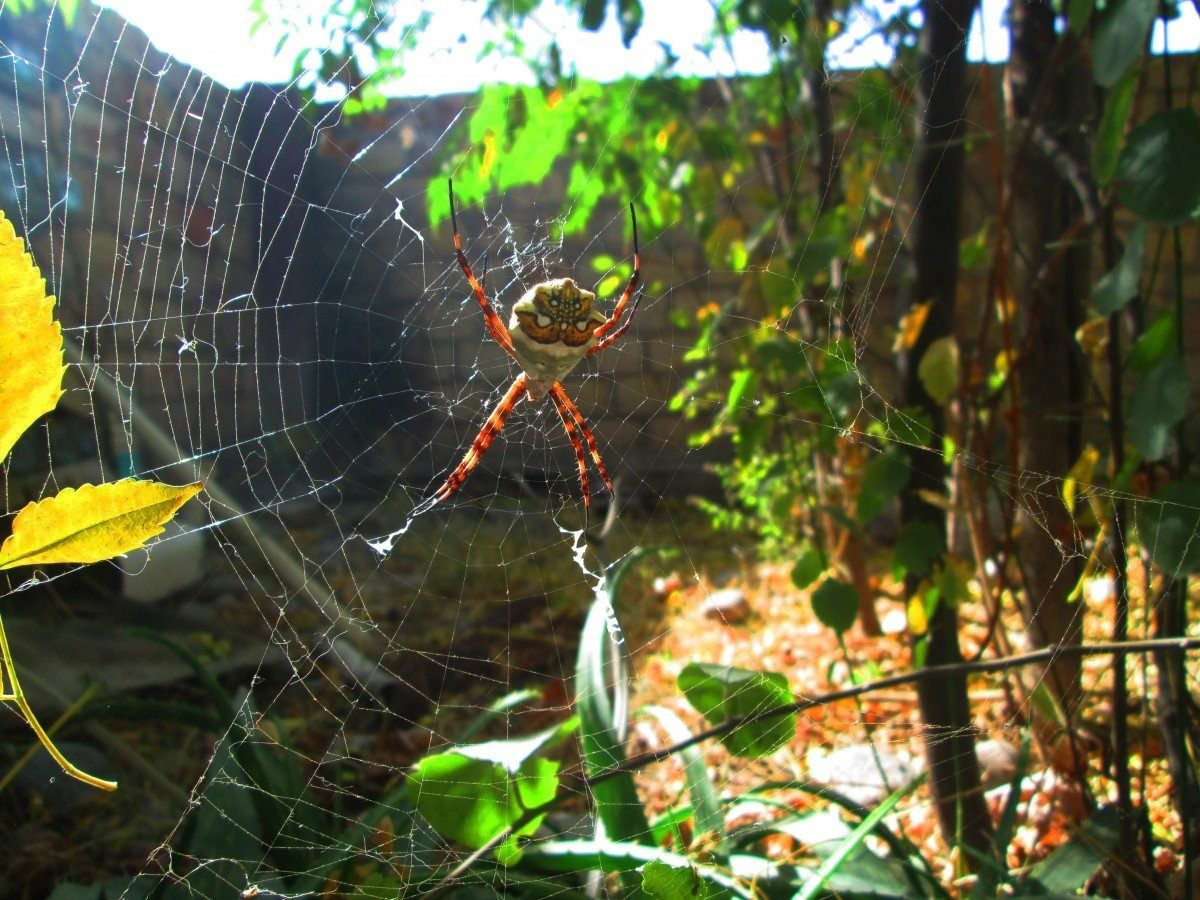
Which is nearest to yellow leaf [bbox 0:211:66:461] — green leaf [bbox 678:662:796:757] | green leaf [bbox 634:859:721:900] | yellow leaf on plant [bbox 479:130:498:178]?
green leaf [bbox 634:859:721:900]

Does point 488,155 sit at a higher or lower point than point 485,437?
higher

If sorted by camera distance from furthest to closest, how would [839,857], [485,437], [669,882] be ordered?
[485,437]
[839,857]
[669,882]

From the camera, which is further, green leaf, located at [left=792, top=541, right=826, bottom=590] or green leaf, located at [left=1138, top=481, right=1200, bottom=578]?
green leaf, located at [left=792, top=541, right=826, bottom=590]

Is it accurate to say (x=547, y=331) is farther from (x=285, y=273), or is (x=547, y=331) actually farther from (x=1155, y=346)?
(x=285, y=273)

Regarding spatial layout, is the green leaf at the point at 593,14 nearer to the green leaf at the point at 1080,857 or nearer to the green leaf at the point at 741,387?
the green leaf at the point at 741,387

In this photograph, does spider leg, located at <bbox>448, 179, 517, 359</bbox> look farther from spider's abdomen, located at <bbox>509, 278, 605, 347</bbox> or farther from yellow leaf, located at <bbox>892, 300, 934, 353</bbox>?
yellow leaf, located at <bbox>892, 300, 934, 353</bbox>

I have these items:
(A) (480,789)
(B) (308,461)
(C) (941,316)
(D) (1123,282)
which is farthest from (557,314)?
(B) (308,461)

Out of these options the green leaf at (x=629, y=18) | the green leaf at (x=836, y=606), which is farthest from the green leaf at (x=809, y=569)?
the green leaf at (x=629, y=18)
